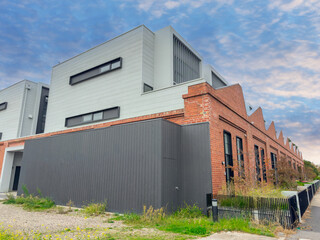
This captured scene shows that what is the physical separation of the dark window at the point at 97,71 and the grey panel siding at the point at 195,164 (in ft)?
29.1

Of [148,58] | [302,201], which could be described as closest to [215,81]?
[148,58]

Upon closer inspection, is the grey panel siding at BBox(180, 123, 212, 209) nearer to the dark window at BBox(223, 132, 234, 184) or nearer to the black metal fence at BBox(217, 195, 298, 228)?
the black metal fence at BBox(217, 195, 298, 228)

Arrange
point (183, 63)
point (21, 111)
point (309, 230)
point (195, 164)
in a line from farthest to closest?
point (21, 111)
point (183, 63)
point (195, 164)
point (309, 230)

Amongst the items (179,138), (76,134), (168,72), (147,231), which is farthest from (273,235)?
(168,72)

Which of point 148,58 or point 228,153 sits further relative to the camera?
point 148,58

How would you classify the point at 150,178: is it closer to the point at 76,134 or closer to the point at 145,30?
the point at 76,134

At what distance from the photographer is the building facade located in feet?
35.6

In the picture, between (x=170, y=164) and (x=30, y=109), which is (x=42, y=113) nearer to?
(x=30, y=109)

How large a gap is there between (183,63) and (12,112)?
20181 mm

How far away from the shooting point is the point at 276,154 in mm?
27281

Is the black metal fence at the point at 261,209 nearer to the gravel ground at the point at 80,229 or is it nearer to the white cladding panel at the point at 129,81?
the gravel ground at the point at 80,229

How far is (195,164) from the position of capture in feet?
32.7

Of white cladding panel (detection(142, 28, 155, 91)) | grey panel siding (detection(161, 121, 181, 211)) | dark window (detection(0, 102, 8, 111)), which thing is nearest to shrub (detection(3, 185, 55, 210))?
grey panel siding (detection(161, 121, 181, 211))

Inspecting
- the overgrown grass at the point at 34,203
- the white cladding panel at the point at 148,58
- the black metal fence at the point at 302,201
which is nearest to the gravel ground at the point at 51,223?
the overgrown grass at the point at 34,203
